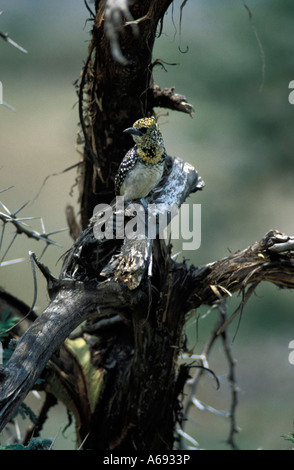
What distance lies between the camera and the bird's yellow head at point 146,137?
8.50 ft

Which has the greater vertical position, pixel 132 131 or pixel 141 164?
pixel 132 131

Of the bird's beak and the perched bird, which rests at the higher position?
the bird's beak

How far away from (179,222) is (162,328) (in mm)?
792

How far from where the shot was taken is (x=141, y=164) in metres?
2.63

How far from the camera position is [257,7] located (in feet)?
33.9

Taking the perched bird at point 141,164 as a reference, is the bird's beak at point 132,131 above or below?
above

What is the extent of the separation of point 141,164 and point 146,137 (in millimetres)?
122

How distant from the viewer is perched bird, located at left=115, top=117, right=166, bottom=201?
2.59m

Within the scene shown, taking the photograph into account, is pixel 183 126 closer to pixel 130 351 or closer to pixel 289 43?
pixel 289 43

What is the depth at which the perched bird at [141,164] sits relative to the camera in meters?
2.59

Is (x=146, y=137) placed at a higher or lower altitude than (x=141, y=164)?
higher

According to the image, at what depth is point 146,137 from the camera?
2.61 m
